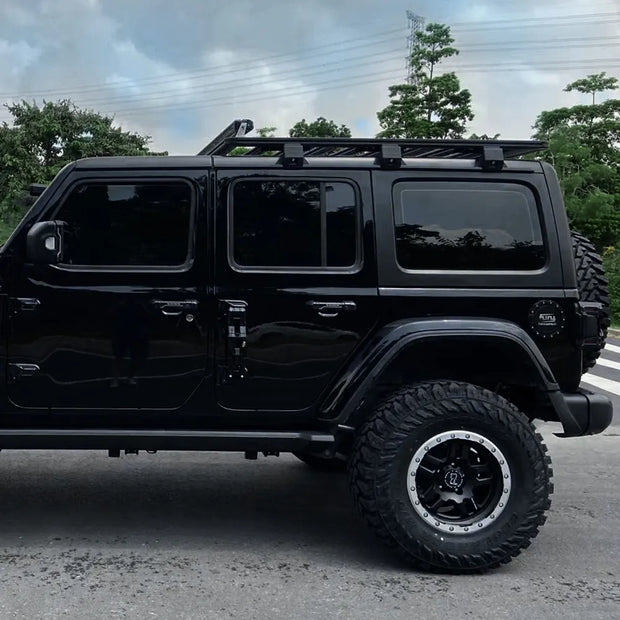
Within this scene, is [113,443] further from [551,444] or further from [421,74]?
[421,74]

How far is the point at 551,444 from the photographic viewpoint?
22.1ft

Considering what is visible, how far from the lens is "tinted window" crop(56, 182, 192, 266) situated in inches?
153

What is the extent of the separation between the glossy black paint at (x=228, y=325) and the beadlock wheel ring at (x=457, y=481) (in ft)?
1.44

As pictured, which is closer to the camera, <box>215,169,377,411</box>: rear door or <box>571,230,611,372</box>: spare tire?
<box>215,169,377,411</box>: rear door

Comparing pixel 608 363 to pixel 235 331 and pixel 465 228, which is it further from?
pixel 235 331

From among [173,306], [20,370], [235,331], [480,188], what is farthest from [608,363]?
[20,370]

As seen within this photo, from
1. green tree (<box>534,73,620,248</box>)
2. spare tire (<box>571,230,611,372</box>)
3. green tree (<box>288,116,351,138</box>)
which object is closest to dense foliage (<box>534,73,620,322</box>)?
green tree (<box>534,73,620,248</box>)

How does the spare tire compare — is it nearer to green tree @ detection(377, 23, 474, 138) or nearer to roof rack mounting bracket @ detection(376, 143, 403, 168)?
roof rack mounting bracket @ detection(376, 143, 403, 168)

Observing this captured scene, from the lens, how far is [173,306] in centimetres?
384

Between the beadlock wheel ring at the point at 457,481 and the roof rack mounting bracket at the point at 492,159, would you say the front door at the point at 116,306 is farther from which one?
the roof rack mounting bracket at the point at 492,159

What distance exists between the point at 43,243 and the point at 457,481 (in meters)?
2.42

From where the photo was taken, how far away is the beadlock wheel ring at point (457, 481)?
12.3 ft

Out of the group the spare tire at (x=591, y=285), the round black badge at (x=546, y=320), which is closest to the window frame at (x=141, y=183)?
the round black badge at (x=546, y=320)

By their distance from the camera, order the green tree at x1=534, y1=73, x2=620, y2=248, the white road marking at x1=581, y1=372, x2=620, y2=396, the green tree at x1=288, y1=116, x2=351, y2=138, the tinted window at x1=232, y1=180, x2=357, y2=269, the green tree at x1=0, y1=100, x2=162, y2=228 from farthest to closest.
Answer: the green tree at x1=288, y1=116, x2=351, y2=138 < the green tree at x1=534, y1=73, x2=620, y2=248 < the green tree at x1=0, y1=100, x2=162, y2=228 < the white road marking at x1=581, y1=372, x2=620, y2=396 < the tinted window at x1=232, y1=180, x2=357, y2=269
